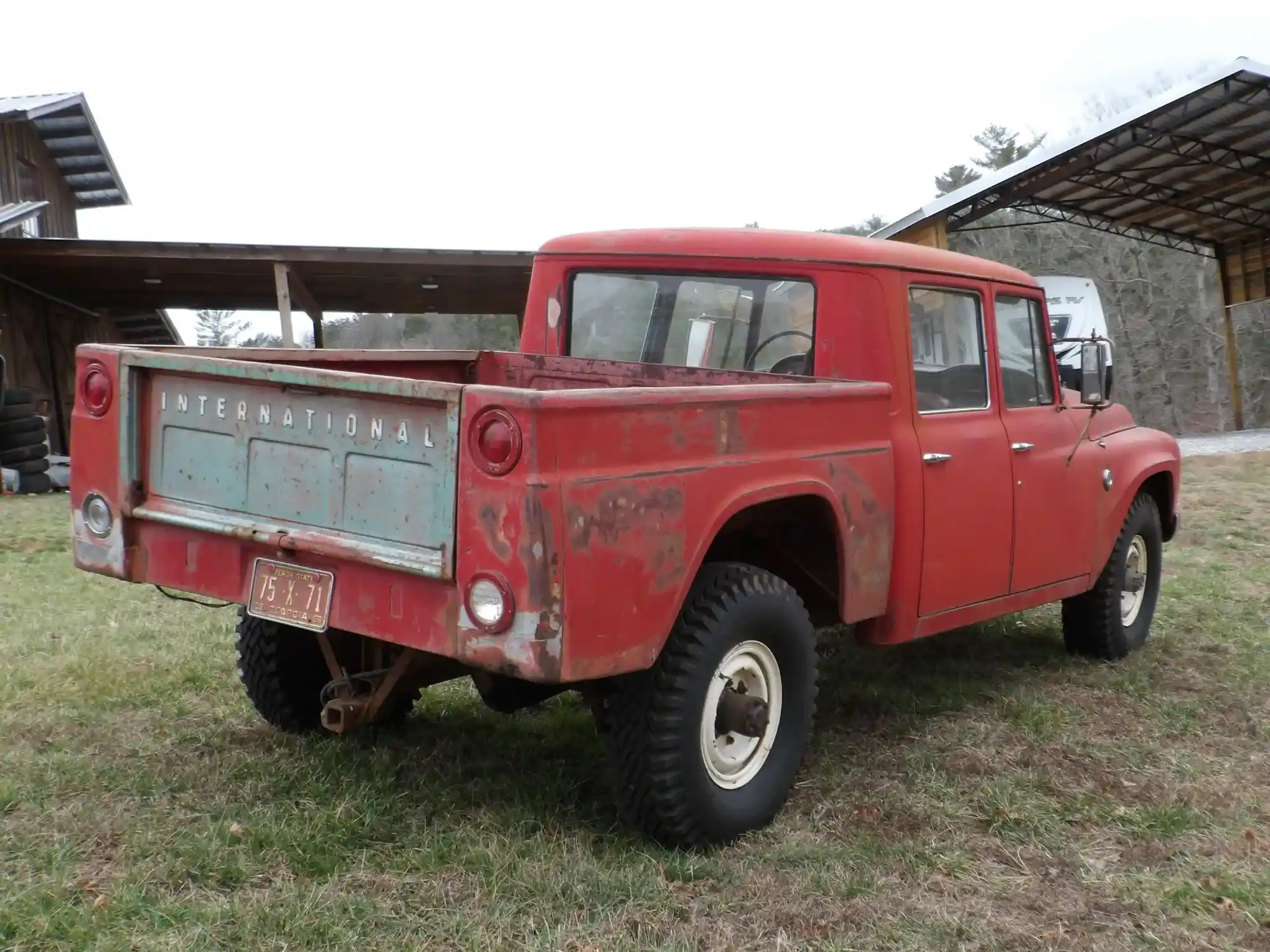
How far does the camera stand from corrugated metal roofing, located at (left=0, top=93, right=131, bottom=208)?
19.3m

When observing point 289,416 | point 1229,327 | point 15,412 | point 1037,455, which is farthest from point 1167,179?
point 289,416

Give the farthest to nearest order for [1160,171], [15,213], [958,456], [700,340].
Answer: [1160,171] → [15,213] → [700,340] → [958,456]

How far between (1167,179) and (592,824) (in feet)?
61.5

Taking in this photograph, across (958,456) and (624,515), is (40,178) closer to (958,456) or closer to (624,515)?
(958,456)

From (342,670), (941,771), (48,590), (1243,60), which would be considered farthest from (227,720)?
(1243,60)

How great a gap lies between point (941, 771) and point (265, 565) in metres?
2.37

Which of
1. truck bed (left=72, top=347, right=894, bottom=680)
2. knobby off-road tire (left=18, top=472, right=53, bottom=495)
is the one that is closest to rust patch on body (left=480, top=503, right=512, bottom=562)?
truck bed (left=72, top=347, right=894, bottom=680)

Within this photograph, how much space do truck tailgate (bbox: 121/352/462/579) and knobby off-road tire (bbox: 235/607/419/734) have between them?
0.77 metres

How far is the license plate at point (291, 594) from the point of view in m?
3.21

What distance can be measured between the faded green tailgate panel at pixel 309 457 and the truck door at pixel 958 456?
6.19ft

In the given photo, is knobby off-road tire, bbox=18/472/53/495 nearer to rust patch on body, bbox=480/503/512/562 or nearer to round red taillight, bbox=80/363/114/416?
round red taillight, bbox=80/363/114/416

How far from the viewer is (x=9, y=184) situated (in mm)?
19312

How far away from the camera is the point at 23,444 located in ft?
48.5

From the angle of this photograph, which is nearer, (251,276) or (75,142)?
(251,276)
